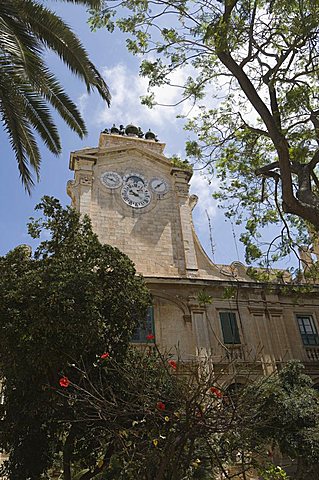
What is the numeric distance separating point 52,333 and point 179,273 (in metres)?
8.85

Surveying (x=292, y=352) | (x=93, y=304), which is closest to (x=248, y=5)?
(x=93, y=304)

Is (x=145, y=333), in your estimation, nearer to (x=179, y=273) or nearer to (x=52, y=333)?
(x=179, y=273)

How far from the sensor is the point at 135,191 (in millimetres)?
20047

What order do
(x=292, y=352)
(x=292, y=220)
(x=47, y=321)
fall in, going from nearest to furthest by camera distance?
(x=47, y=321)
(x=292, y=220)
(x=292, y=352)

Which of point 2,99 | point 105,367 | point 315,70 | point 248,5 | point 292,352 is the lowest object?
point 105,367

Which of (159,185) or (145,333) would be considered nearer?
(145,333)

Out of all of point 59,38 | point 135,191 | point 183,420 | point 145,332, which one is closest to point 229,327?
point 145,332

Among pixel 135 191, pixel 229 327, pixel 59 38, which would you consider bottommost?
pixel 229 327

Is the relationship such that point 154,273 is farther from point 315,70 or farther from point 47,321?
point 315,70

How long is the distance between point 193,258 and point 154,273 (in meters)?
1.72

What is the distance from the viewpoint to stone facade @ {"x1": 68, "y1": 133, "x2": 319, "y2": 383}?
663 inches

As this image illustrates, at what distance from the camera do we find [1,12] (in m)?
9.13

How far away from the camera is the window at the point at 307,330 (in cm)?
1783

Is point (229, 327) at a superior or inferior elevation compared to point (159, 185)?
inferior
